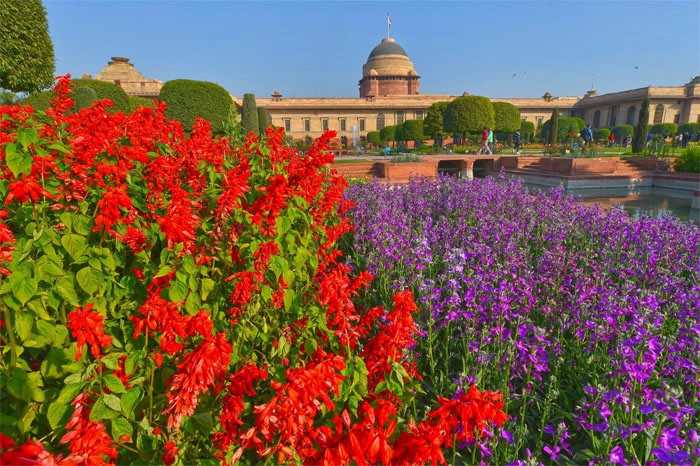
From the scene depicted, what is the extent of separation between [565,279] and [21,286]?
A: 11.1ft

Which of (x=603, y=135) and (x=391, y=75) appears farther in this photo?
(x=391, y=75)

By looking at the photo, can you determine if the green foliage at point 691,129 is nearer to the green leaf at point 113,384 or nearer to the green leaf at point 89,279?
the green leaf at point 89,279

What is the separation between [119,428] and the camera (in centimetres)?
124

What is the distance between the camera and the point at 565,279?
319cm

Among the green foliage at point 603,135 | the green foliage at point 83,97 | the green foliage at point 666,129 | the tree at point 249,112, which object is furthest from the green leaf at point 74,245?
the green foliage at point 666,129

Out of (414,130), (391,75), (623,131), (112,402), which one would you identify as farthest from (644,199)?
(391,75)

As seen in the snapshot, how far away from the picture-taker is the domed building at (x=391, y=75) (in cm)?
7631

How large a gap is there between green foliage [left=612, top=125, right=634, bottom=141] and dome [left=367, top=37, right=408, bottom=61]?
134ft

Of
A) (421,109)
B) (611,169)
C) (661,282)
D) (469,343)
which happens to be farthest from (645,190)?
(421,109)

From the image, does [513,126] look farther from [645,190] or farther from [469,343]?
[469,343]

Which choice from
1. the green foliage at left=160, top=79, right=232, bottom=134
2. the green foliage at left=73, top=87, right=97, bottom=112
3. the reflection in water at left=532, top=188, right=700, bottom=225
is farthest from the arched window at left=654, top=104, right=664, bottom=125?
the green foliage at left=73, top=87, right=97, bottom=112

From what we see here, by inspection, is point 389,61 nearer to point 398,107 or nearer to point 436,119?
point 398,107

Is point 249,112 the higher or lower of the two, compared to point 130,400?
higher

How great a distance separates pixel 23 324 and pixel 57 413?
39cm
